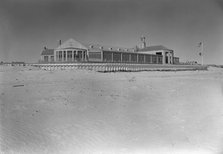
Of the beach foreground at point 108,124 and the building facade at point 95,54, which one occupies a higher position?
the building facade at point 95,54

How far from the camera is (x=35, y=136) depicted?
12.8 feet

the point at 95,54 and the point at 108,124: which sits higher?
the point at 95,54

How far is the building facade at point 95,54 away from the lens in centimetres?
2277

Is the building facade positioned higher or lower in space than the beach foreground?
higher

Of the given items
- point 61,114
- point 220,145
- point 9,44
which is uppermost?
point 9,44

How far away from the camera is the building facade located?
2277 centimetres

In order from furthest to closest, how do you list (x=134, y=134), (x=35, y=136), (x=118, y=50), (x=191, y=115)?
(x=118, y=50)
(x=191, y=115)
(x=134, y=134)
(x=35, y=136)

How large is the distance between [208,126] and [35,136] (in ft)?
10.6

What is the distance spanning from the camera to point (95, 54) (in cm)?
2506

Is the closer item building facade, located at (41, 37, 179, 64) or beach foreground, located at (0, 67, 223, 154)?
beach foreground, located at (0, 67, 223, 154)

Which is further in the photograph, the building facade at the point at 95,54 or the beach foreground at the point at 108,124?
the building facade at the point at 95,54

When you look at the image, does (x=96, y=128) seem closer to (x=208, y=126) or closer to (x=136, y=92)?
(x=208, y=126)

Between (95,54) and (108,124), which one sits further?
(95,54)

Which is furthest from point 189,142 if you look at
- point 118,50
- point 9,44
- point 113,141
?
point 118,50
